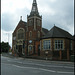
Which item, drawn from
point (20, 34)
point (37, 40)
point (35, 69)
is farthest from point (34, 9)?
point (35, 69)

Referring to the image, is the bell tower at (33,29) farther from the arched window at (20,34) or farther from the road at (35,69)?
the road at (35,69)

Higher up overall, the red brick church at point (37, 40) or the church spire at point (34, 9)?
the church spire at point (34, 9)

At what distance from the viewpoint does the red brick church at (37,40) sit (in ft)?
109

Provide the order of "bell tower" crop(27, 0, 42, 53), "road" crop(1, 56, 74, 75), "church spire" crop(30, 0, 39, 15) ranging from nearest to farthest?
1. "road" crop(1, 56, 74, 75)
2. "bell tower" crop(27, 0, 42, 53)
3. "church spire" crop(30, 0, 39, 15)

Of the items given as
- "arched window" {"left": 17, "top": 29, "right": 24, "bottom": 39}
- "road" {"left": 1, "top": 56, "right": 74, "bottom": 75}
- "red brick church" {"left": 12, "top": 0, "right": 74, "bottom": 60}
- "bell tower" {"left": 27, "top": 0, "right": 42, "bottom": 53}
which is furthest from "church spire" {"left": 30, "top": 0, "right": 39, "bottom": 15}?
"road" {"left": 1, "top": 56, "right": 74, "bottom": 75}

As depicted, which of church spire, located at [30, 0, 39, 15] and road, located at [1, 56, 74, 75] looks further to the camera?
church spire, located at [30, 0, 39, 15]

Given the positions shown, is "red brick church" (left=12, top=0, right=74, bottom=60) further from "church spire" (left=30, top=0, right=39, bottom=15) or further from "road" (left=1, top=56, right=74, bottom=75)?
"road" (left=1, top=56, right=74, bottom=75)

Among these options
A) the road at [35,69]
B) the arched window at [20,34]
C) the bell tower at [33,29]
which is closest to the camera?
the road at [35,69]

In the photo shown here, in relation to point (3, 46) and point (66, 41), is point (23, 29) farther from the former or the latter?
point (3, 46)

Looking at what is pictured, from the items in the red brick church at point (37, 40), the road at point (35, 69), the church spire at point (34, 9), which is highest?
the church spire at point (34, 9)

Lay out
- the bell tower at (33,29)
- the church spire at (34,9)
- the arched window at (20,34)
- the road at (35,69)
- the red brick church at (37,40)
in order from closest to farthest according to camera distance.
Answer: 1. the road at (35,69)
2. the red brick church at (37,40)
3. the bell tower at (33,29)
4. the arched window at (20,34)
5. the church spire at (34,9)

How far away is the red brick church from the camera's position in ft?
Result: 109

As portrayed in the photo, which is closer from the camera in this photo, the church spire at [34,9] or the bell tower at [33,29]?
the bell tower at [33,29]

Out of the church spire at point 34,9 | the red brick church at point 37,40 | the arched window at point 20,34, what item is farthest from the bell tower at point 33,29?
the arched window at point 20,34
